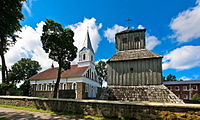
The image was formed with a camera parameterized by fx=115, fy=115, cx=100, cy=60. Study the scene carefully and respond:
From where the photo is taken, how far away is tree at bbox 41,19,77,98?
50.3 ft

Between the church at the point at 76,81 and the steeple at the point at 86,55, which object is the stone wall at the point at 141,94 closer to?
the church at the point at 76,81

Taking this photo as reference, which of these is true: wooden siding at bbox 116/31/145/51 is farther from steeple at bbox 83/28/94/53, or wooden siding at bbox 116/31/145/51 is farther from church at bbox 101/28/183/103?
steeple at bbox 83/28/94/53

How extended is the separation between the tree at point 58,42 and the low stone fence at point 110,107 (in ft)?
20.3

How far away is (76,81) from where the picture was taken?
27969 mm

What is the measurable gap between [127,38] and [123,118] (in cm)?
890

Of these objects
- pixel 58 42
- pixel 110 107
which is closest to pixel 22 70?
pixel 58 42

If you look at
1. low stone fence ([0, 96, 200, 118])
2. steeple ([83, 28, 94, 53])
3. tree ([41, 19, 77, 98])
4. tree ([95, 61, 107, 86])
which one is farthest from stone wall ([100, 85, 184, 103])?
tree ([95, 61, 107, 86])

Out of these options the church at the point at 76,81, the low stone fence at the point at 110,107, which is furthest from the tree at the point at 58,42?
the church at the point at 76,81

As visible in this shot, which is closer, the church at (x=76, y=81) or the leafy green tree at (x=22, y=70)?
the church at (x=76, y=81)

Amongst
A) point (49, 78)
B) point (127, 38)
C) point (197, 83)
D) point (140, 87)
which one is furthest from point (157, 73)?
point (197, 83)

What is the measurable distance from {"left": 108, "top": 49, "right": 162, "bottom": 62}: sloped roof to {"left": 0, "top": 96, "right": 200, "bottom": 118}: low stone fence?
5405 millimetres

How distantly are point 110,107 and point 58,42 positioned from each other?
11632 mm

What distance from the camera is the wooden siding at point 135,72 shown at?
10414 mm

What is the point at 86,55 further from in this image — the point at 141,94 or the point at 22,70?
the point at 22,70
